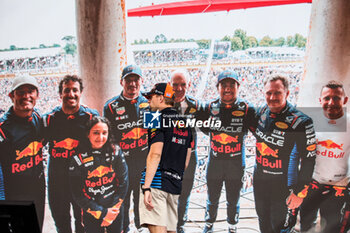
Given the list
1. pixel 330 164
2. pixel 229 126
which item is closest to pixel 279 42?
pixel 229 126

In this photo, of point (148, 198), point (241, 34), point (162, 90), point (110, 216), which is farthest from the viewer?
point (110, 216)

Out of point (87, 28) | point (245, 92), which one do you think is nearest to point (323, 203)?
point (245, 92)

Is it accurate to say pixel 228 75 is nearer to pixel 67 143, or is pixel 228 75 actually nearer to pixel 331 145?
pixel 331 145

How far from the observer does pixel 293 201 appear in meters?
2.32

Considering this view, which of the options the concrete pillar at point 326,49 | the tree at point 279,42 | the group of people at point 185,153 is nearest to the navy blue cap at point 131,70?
the group of people at point 185,153

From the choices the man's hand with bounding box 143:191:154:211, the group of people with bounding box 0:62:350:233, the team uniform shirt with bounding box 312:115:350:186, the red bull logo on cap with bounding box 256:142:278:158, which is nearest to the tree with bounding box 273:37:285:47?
the group of people with bounding box 0:62:350:233

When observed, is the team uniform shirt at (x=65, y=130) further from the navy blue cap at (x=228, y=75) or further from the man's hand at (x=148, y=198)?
the navy blue cap at (x=228, y=75)

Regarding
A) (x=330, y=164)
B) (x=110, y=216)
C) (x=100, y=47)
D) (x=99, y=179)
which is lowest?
(x=110, y=216)

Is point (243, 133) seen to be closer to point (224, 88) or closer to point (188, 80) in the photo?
point (224, 88)

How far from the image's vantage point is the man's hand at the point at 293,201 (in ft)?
7.58

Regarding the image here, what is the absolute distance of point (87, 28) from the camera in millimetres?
2078

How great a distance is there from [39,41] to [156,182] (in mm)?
1469

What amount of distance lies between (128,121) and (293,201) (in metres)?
1.62

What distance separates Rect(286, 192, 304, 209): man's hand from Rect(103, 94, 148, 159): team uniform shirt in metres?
1.36
